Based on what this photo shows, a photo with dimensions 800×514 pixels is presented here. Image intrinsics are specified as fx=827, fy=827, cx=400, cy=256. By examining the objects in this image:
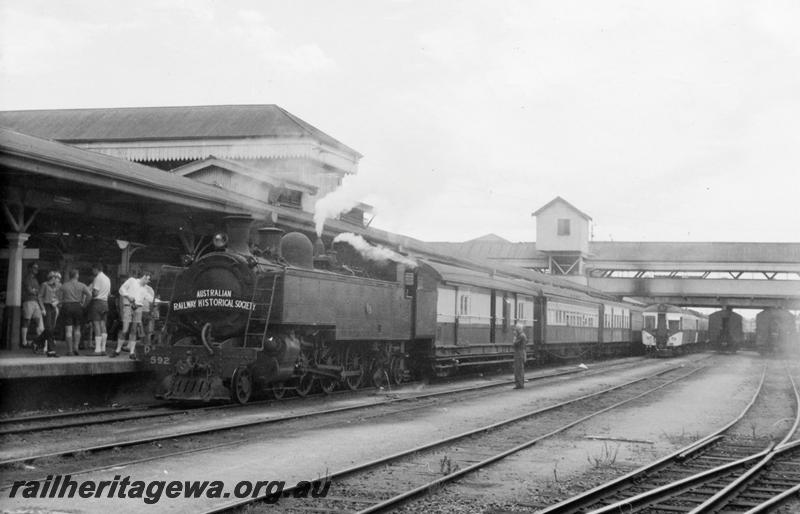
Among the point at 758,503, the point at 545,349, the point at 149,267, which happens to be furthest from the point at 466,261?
the point at 758,503

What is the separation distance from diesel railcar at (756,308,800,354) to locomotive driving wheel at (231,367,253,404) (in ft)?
155

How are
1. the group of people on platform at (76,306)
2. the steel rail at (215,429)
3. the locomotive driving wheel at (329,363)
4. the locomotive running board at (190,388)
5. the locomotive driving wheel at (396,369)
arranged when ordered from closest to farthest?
the steel rail at (215,429) → the locomotive running board at (190,388) → the group of people on platform at (76,306) → the locomotive driving wheel at (329,363) → the locomotive driving wheel at (396,369)

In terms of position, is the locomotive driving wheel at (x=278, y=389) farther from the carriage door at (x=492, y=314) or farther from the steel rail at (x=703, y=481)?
the carriage door at (x=492, y=314)

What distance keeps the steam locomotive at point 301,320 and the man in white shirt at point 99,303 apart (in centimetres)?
87

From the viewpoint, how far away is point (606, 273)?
59.3 m

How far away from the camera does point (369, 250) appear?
16047 mm

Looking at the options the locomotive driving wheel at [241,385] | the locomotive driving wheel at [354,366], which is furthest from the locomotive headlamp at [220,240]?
the locomotive driving wheel at [354,366]

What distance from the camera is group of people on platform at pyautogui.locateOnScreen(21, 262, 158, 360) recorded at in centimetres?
1298

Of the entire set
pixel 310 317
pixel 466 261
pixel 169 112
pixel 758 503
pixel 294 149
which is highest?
pixel 169 112

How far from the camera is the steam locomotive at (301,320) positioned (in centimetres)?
1220

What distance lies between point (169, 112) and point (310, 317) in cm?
2349

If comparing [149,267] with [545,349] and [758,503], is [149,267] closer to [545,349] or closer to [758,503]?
[545,349]

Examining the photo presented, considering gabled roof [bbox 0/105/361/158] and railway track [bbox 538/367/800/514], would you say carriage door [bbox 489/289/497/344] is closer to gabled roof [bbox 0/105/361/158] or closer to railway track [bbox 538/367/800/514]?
railway track [bbox 538/367/800/514]

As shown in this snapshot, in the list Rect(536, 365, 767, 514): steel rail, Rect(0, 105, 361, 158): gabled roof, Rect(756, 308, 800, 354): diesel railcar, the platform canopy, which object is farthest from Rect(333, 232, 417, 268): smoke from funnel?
Rect(756, 308, 800, 354): diesel railcar
